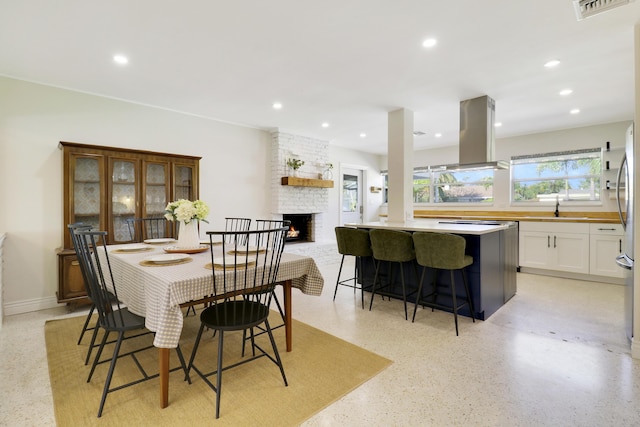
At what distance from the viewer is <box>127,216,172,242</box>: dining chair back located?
12.4ft

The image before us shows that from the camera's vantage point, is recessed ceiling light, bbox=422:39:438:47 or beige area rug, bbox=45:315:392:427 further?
recessed ceiling light, bbox=422:39:438:47

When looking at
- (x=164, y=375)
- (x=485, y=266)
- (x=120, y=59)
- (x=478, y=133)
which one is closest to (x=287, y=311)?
(x=164, y=375)

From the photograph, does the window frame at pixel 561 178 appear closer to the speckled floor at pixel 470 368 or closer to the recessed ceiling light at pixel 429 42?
the speckled floor at pixel 470 368

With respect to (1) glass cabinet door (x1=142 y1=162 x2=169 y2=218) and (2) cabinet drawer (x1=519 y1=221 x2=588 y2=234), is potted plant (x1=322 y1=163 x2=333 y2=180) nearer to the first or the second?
(1) glass cabinet door (x1=142 y1=162 x2=169 y2=218)

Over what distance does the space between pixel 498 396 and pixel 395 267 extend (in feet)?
6.47

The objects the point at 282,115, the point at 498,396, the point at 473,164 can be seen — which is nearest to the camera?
the point at 498,396

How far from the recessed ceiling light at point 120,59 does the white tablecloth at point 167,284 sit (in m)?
1.75

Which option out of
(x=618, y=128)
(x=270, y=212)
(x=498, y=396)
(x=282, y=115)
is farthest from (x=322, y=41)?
(x=618, y=128)

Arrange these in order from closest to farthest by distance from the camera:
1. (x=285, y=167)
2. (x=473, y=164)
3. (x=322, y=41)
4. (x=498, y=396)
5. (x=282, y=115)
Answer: (x=498, y=396) < (x=322, y=41) < (x=473, y=164) < (x=282, y=115) < (x=285, y=167)

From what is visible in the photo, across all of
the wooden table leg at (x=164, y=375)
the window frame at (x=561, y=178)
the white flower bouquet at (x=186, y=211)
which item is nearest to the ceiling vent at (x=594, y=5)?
the white flower bouquet at (x=186, y=211)

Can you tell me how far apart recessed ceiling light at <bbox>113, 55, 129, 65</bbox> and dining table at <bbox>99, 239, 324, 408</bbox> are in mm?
1713

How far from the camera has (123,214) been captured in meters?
3.76

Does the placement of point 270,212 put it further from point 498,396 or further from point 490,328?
point 498,396

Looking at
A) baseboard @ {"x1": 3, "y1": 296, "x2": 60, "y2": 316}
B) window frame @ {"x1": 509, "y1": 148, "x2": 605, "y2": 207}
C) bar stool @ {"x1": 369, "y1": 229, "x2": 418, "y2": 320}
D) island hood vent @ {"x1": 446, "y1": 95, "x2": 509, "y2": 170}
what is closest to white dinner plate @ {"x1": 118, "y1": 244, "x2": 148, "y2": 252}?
baseboard @ {"x1": 3, "y1": 296, "x2": 60, "y2": 316}
